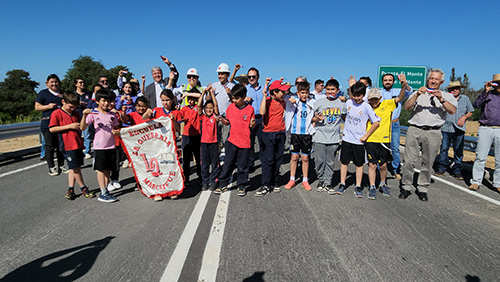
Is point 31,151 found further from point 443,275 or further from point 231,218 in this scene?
point 443,275

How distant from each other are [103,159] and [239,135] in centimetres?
227

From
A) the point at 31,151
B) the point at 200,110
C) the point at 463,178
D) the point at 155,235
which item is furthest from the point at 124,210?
the point at 463,178

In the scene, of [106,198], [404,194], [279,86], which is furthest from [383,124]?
[106,198]

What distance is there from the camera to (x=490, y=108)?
554cm

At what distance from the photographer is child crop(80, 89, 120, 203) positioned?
4.62 meters

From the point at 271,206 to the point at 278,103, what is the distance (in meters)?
1.88

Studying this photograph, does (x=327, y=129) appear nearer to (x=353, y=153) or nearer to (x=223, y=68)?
(x=353, y=153)

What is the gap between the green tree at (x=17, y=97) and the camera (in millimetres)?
30711

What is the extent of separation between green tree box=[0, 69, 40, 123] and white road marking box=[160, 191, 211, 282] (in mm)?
27907

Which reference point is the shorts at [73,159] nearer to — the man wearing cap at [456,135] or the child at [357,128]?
the child at [357,128]

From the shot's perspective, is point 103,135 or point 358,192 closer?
point 103,135

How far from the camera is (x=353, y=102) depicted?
16.8 ft

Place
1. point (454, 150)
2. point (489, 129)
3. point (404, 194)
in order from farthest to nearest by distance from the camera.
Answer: point (454, 150)
point (489, 129)
point (404, 194)

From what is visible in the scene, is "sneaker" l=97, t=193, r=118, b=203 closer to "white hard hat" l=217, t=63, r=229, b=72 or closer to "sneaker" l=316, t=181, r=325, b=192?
"white hard hat" l=217, t=63, r=229, b=72
